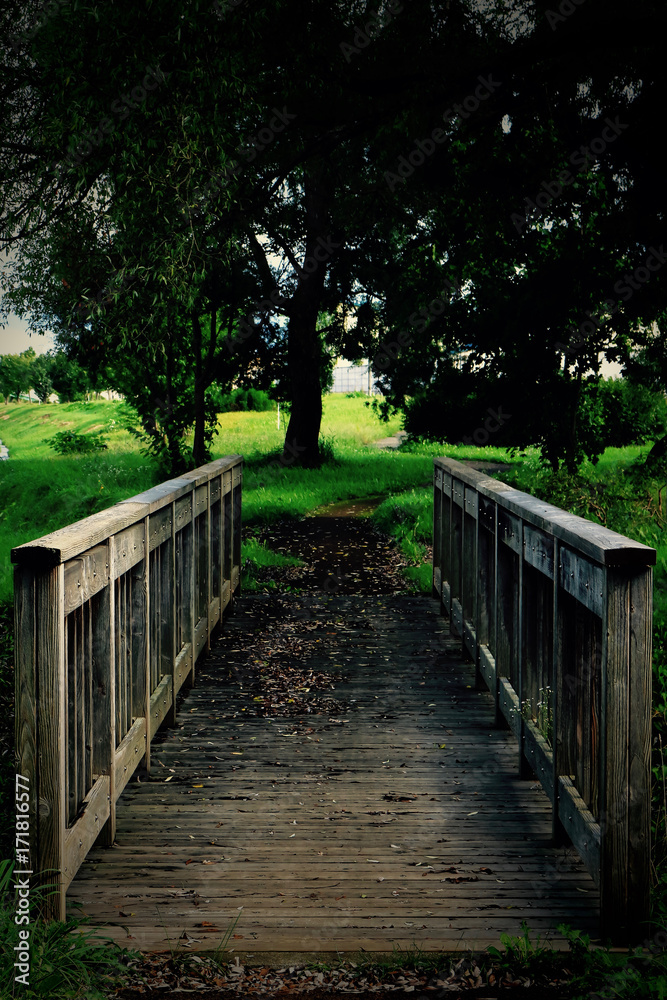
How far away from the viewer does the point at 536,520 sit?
402 centimetres

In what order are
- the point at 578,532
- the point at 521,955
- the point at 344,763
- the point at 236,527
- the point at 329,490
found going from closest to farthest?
1. the point at 521,955
2. the point at 578,532
3. the point at 344,763
4. the point at 236,527
5. the point at 329,490

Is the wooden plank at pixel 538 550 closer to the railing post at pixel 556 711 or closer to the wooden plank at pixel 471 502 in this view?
the railing post at pixel 556 711

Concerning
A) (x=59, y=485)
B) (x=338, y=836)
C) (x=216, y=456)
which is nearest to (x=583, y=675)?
(x=338, y=836)

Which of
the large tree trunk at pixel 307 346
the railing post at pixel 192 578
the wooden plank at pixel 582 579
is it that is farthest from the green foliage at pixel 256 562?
the large tree trunk at pixel 307 346

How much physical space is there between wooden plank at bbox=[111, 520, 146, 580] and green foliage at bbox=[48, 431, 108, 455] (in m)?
26.7

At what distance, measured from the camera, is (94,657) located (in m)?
3.69

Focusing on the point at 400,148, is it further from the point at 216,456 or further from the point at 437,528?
the point at 216,456

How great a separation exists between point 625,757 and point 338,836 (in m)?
1.44

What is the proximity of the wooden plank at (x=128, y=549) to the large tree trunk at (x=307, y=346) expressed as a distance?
58.9ft

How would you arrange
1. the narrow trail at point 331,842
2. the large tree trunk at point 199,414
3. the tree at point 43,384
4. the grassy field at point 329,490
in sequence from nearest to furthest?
1. the narrow trail at point 331,842
2. the grassy field at point 329,490
3. the large tree trunk at point 199,414
4. the tree at point 43,384

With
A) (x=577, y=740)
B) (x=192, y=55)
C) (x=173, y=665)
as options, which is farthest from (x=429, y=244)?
(x=577, y=740)

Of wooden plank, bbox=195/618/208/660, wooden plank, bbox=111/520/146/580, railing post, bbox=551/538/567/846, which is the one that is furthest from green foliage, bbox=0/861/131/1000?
wooden plank, bbox=195/618/208/660

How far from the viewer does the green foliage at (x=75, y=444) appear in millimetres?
30688

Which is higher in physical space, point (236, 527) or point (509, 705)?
point (236, 527)
